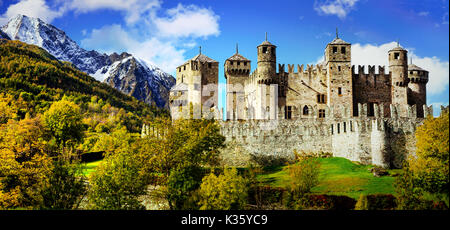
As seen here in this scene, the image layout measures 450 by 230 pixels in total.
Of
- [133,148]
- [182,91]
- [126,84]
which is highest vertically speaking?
[126,84]

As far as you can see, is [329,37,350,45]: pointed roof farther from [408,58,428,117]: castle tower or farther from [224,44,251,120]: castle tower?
[224,44,251,120]: castle tower

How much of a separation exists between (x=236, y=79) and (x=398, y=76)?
1994 cm

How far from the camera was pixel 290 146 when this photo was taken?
4100cm

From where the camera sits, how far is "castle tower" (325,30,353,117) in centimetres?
4956

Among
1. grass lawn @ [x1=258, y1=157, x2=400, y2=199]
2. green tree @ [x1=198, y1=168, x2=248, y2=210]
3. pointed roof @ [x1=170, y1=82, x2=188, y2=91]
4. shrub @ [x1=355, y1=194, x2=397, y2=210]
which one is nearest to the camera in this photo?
shrub @ [x1=355, y1=194, x2=397, y2=210]

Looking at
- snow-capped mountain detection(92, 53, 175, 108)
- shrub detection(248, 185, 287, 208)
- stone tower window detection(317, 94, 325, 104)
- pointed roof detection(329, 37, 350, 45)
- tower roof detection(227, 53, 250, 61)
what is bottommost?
shrub detection(248, 185, 287, 208)

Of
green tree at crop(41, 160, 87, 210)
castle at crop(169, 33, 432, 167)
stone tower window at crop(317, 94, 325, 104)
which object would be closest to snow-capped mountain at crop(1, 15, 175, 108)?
castle at crop(169, 33, 432, 167)

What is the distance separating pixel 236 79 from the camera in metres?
56.4

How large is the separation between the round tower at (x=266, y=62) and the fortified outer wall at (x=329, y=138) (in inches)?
286

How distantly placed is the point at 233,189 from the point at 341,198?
665cm

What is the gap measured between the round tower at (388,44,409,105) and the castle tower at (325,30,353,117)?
547 centimetres

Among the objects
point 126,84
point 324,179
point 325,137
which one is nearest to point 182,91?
point 325,137

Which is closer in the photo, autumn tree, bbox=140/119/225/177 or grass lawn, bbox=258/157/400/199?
grass lawn, bbox=258/157/400/199
